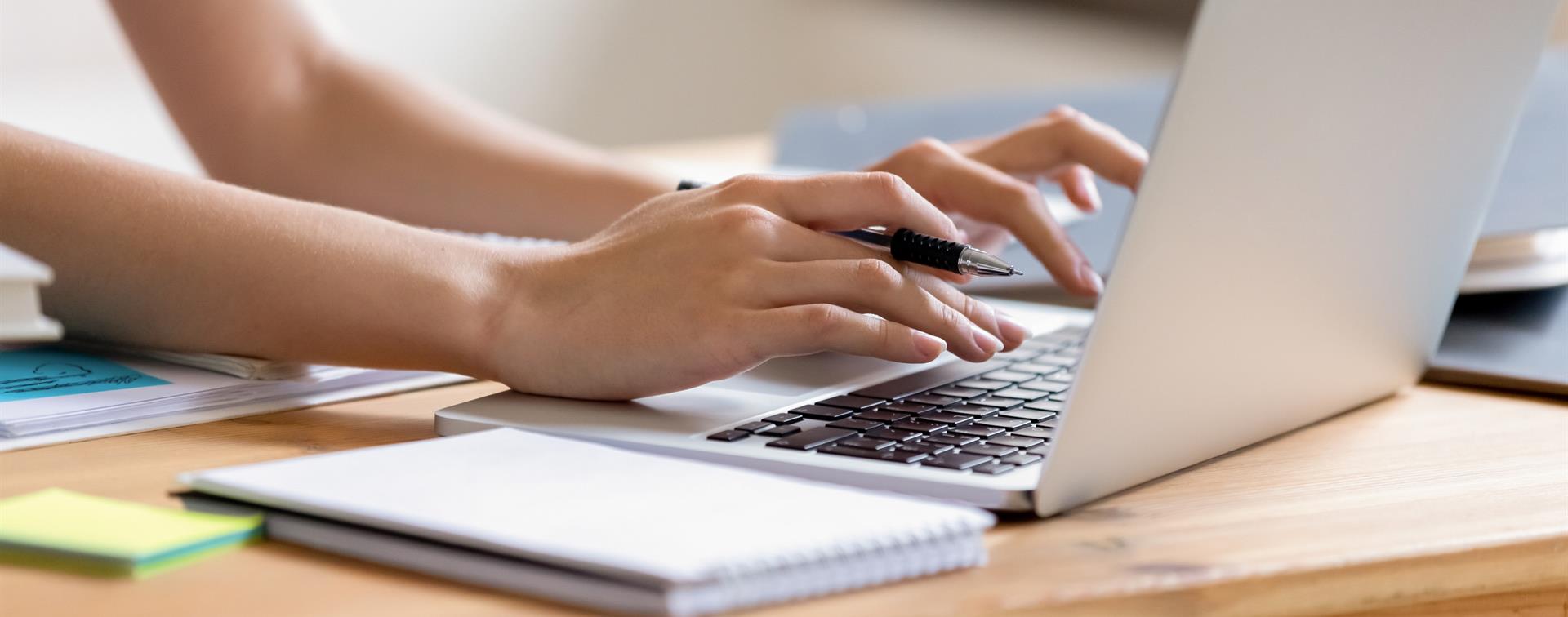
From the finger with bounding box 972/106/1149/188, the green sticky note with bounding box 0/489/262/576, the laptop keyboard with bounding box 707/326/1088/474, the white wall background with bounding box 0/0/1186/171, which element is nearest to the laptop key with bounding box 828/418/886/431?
the laptop keyboard with bounding box 707/326/1088/474

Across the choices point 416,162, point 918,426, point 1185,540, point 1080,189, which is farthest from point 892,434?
point 416,162

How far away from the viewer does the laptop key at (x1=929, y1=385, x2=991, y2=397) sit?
63cm

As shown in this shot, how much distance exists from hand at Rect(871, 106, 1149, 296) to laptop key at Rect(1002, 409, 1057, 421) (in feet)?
0.65

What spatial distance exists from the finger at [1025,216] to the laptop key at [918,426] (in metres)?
0.25

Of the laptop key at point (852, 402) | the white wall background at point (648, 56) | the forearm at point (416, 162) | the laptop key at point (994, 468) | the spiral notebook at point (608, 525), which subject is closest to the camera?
the spiral notebook at point (608, 525)

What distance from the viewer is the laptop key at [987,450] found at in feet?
1.73

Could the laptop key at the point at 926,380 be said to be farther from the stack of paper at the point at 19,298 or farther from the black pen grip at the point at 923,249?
the stack of paper at the point at 19,298

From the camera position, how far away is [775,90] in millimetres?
3777

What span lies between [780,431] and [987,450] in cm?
8

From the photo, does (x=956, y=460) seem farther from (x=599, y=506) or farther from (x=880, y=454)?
(x=599, y=506)

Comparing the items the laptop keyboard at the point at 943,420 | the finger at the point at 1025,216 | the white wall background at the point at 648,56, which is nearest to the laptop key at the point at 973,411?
the laptop keyboard at the point at 943,420

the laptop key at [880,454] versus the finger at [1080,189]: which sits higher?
the finger at [1080,189]

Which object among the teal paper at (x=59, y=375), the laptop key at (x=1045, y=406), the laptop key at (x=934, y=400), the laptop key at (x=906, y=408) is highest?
the laptop key at (x=1045, y=406)

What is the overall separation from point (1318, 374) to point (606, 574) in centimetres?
37
